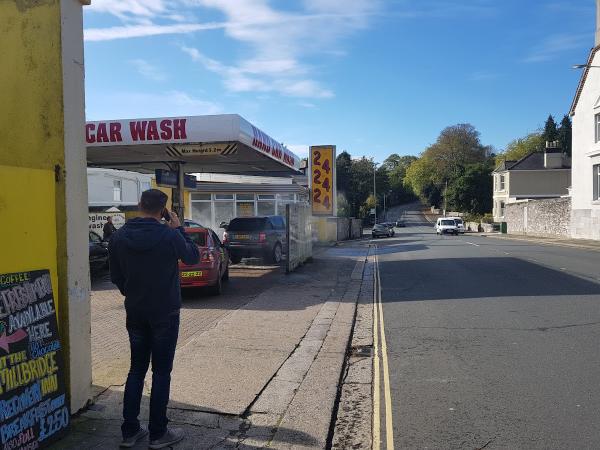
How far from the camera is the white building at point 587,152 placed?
1283 inches

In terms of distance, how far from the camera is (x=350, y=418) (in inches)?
187

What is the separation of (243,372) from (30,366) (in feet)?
8.42

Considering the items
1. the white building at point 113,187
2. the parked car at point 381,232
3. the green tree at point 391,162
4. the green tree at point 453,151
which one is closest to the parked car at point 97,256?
the white building at point 113,187

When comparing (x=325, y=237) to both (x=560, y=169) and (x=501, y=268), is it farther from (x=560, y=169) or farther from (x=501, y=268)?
(x=560, y=169)

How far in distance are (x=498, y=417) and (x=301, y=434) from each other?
1.72 m

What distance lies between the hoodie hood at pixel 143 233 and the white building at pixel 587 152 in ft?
111

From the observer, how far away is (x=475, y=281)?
13188 millimetres

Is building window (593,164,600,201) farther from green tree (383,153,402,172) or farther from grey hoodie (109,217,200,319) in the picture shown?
green tree (383,153,402,172)

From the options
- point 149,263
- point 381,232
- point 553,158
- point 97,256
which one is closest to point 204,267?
point 97,256

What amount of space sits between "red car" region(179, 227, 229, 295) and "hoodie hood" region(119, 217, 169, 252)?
6701 mm

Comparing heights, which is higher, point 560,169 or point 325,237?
point 560,169

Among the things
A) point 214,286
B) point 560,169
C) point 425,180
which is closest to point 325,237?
point 214,286

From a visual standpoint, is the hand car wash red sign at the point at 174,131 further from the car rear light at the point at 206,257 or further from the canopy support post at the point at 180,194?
the car rear light at the point at 206,257

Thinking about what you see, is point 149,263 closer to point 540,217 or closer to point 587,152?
point 587,152
